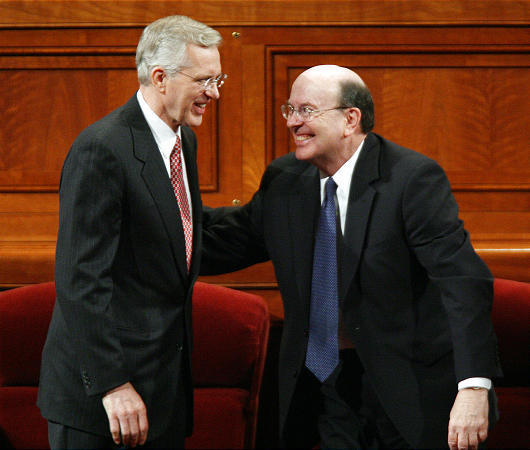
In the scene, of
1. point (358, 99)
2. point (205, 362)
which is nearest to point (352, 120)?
point (358, 99)

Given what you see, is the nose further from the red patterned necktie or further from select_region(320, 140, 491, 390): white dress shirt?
select_region(320, 140, 491, 390): white dress shirt

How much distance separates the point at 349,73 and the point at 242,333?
720 mm

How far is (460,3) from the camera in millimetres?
2205

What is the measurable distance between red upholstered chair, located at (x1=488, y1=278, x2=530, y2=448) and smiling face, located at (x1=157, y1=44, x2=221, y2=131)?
0.99 metres

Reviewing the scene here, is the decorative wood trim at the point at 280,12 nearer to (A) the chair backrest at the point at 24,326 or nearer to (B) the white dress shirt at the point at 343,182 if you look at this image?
(B) the white dress shirt at the point at 343,182

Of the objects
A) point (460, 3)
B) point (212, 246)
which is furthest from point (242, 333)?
point (460, 3)

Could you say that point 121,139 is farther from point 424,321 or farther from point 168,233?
point 424,321

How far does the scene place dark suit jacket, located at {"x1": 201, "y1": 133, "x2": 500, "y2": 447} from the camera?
153 centimetres

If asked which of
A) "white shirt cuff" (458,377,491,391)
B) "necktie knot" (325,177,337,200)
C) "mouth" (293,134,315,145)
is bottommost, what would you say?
"white shirt cuff" (458,377,491,391)

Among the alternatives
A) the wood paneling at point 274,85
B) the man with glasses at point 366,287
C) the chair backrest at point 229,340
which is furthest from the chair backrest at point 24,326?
the man with glasses at point 366,287

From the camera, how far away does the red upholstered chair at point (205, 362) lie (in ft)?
6.38

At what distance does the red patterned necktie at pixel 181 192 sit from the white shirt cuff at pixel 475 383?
0.61 meters

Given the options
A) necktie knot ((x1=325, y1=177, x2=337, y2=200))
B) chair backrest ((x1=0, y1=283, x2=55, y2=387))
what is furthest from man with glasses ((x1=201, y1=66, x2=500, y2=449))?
chair backrest ((x1=0, y1=283, x2=55, y2=387))

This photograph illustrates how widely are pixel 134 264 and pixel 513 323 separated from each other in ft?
3.57
